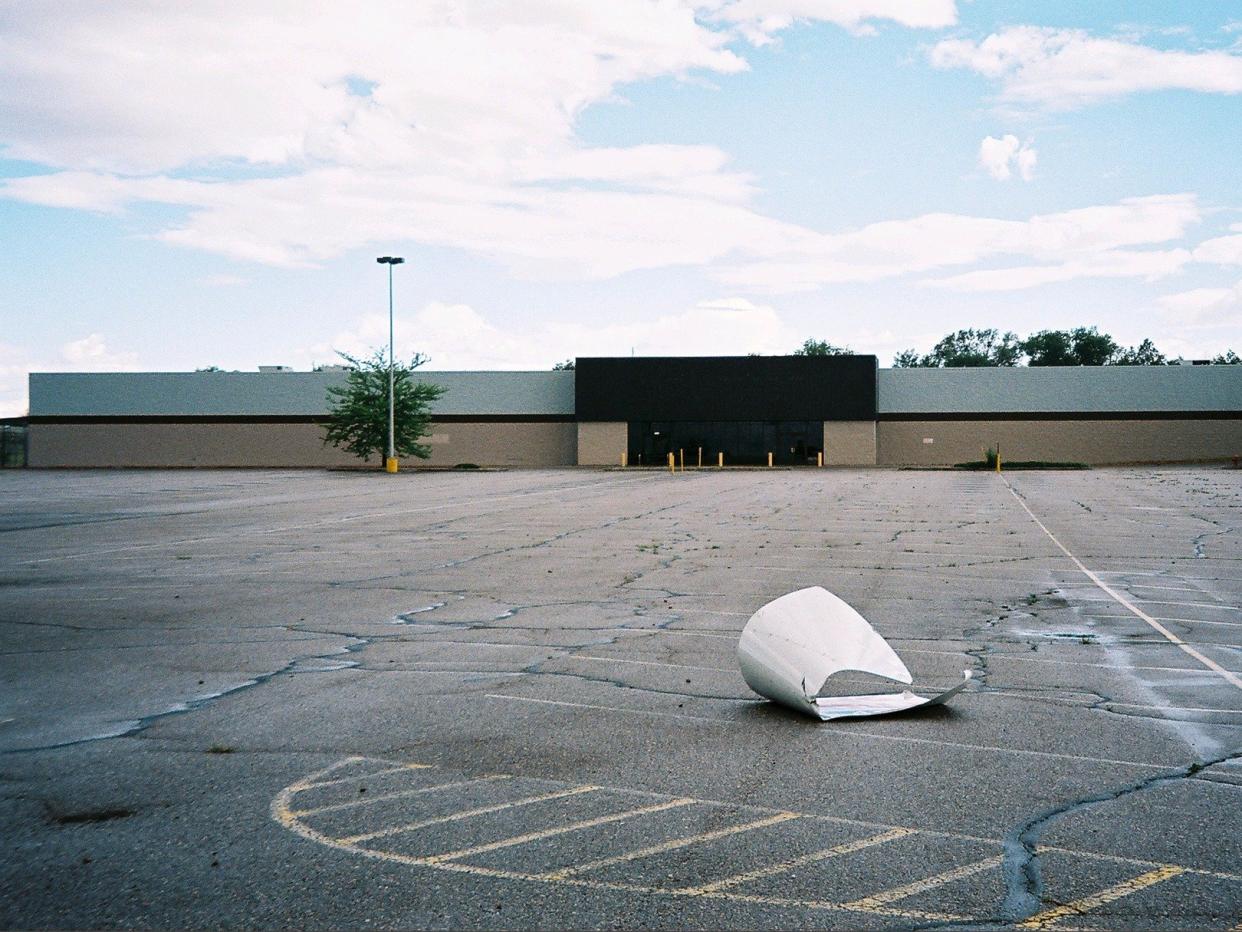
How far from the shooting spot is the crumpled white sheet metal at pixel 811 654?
7.30 meters

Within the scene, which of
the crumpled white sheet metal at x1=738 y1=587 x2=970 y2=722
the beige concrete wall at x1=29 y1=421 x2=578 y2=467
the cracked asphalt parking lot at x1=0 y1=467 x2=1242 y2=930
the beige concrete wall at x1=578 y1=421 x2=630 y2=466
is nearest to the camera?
the cracked asphalt parking lot at x1=0 y1=467 x2=1242 y2=930

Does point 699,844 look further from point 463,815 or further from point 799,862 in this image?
point 463,815

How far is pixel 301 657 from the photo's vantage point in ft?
31.7

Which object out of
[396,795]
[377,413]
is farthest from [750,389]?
[396,795]

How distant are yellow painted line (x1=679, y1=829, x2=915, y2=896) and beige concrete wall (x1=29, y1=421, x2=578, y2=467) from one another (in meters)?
64.7

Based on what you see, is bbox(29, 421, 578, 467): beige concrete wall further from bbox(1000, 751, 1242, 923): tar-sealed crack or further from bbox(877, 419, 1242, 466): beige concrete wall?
bbox(1000, 751, 1242, 923): tar-sealed crack

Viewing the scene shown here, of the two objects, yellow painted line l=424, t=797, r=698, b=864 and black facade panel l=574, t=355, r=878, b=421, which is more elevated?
black facade panel l=574, t=355, r=878, b=421

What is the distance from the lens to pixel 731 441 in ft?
219

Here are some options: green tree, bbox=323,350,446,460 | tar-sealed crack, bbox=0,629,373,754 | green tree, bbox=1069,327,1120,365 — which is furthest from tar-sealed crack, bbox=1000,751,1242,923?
green tree, bbox=1069,327,1120,365

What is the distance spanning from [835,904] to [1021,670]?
5.16 metres

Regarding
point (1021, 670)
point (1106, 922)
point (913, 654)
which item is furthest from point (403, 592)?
point (1106, 922)

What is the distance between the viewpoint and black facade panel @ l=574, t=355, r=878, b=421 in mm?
66000

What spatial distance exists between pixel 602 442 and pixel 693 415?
579 cm

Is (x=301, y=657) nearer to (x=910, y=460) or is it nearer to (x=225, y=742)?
(x=225, y=742)
